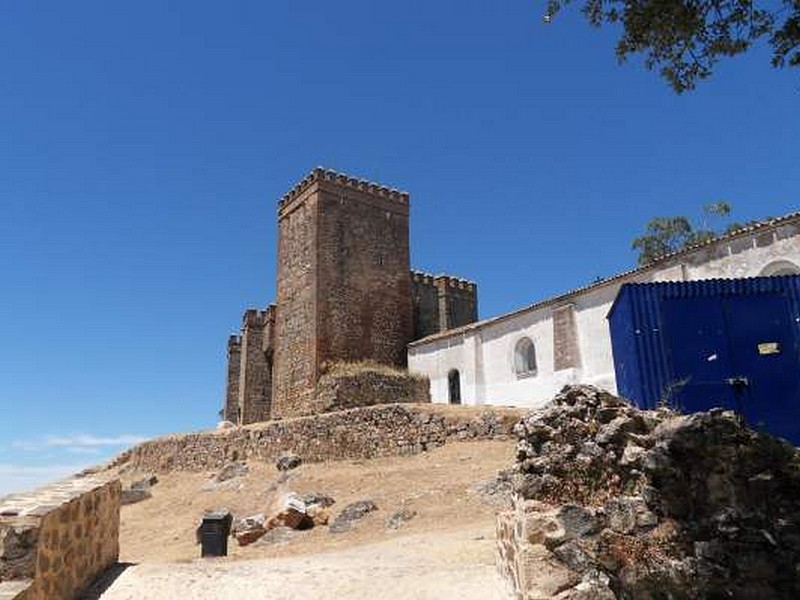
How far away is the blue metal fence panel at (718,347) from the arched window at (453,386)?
16799 millimetres

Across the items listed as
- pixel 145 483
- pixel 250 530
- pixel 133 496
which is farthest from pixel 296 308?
pixel 250 530

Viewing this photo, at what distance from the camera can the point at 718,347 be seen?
8852 millimetres

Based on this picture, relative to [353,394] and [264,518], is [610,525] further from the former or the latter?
[353,394]

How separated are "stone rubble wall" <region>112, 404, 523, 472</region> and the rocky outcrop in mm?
12032

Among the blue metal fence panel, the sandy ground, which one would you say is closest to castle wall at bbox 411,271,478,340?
the sandy ground

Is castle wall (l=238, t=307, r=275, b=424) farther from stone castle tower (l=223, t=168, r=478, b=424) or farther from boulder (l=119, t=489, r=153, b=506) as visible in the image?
boulder (l=119, t=489, r=153, b=506)

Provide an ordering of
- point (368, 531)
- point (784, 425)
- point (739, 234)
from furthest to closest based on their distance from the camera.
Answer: point (739, 234), point (368, 531), point (784, 425)

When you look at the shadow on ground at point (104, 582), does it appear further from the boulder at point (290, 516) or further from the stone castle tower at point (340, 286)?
the stone castle tower at point (340, 286)

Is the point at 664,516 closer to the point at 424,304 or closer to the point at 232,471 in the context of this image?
the point at 232,471

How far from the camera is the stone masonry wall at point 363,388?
2466 centimetres

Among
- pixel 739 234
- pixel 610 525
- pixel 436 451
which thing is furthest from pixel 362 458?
pixel 610 525

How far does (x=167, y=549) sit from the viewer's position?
593 inches

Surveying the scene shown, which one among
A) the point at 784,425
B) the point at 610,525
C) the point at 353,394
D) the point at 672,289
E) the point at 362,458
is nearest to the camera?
the point at 610,525

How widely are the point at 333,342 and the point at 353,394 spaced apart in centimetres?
257
